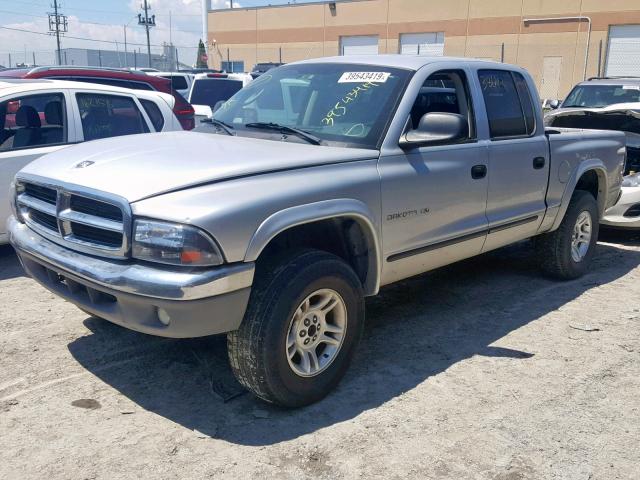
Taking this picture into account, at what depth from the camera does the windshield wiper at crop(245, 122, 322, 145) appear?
161 inches

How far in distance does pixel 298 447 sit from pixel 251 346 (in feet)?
1.85

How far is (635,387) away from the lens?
160 inches

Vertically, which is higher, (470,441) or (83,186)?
(83,186)

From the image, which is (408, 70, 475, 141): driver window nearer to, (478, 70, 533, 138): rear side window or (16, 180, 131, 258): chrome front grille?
(478, 70, 533, 138): rear side window

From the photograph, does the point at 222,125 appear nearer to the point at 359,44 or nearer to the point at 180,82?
the point at 180,82

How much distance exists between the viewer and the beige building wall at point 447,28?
29.1 metres

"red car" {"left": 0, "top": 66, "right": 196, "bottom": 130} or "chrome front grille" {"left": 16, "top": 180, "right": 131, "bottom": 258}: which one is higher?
"red car" {"left": 0, "top": 66, "right": 196, "bottom": 130}

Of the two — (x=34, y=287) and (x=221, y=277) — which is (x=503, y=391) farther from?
(x=34, y=287)

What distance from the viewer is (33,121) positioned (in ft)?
20.6

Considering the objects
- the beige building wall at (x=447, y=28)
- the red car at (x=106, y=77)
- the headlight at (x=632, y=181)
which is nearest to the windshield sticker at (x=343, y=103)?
the headlight at (x=632, y=181)

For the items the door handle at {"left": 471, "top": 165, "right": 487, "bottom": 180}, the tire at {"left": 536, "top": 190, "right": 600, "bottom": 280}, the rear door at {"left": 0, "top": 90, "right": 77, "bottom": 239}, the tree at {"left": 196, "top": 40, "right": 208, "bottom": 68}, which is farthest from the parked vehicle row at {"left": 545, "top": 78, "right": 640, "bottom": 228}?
the tree at {"left": 196, "top": 40, "right": 208, "bottom": 68}

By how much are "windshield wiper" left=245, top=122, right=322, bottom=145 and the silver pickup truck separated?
15 millimetres

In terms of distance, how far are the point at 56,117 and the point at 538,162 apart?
459cm

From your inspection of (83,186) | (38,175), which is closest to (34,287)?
(38,175)
